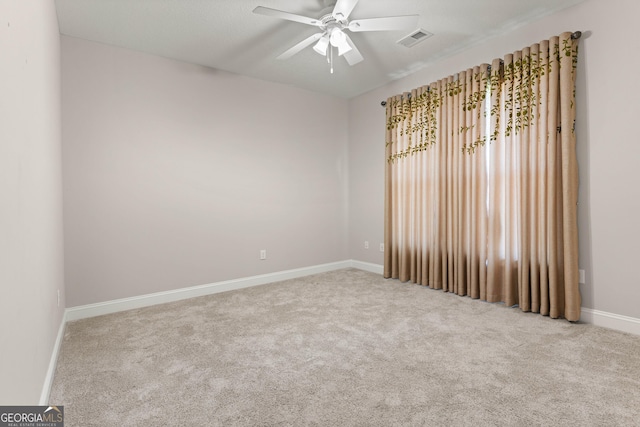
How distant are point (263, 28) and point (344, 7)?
95 centimetres

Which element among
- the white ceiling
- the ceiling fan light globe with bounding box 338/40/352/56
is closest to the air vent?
the white ceiling

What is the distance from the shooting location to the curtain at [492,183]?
110 inches

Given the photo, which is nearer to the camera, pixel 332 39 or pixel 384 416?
pixel 384 416

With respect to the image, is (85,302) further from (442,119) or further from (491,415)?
(442,119)

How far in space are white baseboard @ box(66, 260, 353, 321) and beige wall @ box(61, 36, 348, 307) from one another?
7cm

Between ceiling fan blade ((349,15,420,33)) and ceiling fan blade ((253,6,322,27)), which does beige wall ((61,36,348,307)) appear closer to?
ceiling fan blade ((253,6,322,27))

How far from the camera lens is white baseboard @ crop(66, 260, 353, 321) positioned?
308 cm

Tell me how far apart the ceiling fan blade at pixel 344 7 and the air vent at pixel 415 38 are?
0.98 metres

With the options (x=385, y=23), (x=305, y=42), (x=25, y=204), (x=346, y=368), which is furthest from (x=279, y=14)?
(x=346, y=368)

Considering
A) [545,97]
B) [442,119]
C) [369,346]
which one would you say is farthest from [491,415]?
[442,119]

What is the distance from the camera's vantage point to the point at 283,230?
4.49m

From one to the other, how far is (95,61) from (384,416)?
382 cm

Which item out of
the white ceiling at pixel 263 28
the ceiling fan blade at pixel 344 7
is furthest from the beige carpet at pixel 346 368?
the white ceiling at pixel 263 28

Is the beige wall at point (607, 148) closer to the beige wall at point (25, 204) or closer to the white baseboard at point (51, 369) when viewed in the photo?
the beige wall at point (25, 204)
